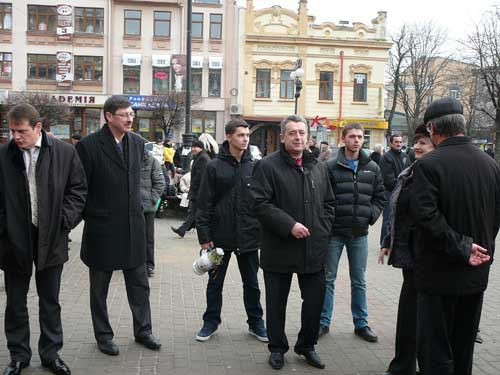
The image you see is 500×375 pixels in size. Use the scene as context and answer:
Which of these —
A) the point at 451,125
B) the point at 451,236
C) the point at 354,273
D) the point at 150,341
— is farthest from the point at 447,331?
the point at 150,341

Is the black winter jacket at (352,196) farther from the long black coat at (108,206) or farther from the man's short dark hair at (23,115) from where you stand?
the man's short dark hair at (23,115)

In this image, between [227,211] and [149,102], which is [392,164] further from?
[149,102]

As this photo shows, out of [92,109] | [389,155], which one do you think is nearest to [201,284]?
[389,155]

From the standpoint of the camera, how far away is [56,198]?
4.24m

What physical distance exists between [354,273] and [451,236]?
2.13 meters

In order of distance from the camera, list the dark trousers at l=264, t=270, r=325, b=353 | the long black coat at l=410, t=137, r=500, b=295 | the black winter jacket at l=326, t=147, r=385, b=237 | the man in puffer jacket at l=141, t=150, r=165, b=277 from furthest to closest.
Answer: the man in puffer jacket at l=141, t=150, r=165, b=277 → the black winter jacket at l=326, t=147, r=385, b=237 → the dark trousers at l=264, t=270, r=325, b=353 → the long black coat at l=410, t=137, r=500, b=295

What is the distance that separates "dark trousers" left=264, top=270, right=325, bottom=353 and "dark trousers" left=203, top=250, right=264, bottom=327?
0.63m

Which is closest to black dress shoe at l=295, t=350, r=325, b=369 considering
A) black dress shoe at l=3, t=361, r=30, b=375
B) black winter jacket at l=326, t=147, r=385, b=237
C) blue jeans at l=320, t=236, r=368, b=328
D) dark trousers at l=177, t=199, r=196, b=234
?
blue jeans at l=320, t=236, r=368, b=328

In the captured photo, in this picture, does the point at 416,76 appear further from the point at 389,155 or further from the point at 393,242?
the point at 393,242

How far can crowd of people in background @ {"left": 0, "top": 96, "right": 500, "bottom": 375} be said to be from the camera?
347 cm

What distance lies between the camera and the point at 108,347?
469 cm

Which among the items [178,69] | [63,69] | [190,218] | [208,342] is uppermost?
[178,69]

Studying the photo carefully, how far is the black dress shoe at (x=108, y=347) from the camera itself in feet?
15.3

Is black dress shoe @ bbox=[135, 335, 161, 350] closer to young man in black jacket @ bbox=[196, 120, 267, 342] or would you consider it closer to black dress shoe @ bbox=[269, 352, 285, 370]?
young man in black jacket @ bbox=[196, 120, 267, 342]
